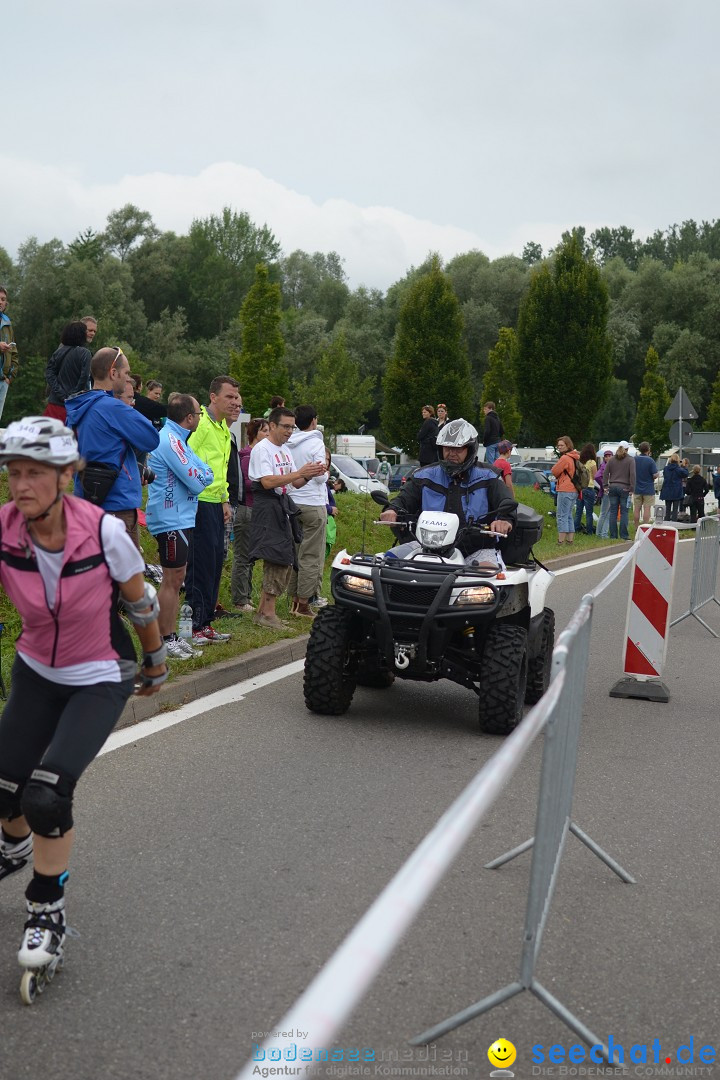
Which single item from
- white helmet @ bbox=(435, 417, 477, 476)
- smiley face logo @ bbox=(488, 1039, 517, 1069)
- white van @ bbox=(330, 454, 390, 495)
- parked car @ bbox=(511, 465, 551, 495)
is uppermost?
white helmet @ bbox=(435, 417, 477, 476)

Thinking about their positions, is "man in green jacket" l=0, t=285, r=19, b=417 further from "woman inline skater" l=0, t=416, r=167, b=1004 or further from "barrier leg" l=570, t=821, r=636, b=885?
"barrier leg" l=570, t=821, r=636, b=885

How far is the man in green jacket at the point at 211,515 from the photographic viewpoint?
980 cm

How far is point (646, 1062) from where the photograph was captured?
11.8ft

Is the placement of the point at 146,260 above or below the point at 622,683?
above

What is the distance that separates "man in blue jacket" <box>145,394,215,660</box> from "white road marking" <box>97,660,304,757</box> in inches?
20.9

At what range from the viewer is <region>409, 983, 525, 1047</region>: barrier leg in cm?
360

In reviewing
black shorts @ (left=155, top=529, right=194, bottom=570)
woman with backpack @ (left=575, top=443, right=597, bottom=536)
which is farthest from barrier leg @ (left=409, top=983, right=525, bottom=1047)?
woman with backpack @ (left=575, top=443, right=597, bottom=536)

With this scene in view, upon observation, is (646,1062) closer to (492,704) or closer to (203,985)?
(203,985)

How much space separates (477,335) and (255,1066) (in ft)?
263

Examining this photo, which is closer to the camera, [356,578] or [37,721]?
[37,721]

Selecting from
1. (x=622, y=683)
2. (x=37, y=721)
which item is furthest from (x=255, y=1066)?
(x=622, y=683)

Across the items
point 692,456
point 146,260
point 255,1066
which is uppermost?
point 146,260

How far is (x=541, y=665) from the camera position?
8.64 m

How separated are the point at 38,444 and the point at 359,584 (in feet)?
13.6
